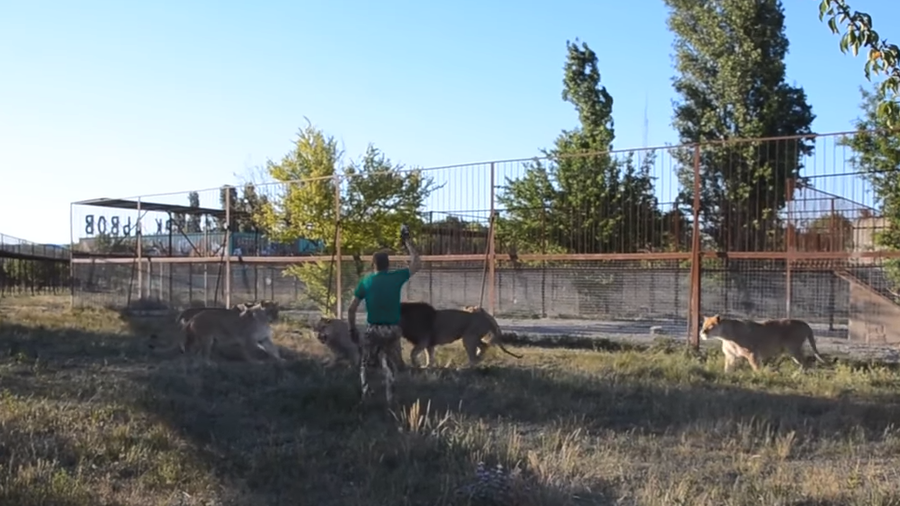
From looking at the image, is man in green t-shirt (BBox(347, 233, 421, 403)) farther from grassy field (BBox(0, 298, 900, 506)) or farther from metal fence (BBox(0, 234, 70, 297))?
metal fence (BBox(0, 234, 70, 297))

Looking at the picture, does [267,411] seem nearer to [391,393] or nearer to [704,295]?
[391,393]

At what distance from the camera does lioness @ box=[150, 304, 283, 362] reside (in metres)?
16.1

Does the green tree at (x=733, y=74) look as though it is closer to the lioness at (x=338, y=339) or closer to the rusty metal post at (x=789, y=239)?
the rusty metal post at (x=789, y=239)

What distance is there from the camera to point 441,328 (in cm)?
1547

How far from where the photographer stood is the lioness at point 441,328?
15.3m

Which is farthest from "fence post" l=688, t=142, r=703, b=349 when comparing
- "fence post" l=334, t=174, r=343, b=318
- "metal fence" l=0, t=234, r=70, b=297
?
"metal fence" l=0, t=234, r=70, b=297

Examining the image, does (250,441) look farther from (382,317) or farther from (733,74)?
(733,74)

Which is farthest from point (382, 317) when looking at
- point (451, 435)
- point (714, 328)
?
point (714, 328)

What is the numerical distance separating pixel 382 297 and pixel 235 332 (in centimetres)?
620

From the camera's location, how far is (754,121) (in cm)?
3478

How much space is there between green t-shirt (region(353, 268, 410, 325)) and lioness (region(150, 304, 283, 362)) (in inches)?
224

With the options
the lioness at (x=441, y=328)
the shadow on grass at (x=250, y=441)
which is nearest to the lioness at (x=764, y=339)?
the lioness at (x=441, y=328)

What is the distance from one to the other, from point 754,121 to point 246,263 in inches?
750

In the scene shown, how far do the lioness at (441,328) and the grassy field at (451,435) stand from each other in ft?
Result: 4.21
